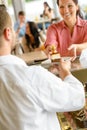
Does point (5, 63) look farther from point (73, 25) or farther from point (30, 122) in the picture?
point (73, 25)

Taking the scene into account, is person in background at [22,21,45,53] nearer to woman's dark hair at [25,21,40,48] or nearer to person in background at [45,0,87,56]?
woman's dark hair at [25,21,40,48]

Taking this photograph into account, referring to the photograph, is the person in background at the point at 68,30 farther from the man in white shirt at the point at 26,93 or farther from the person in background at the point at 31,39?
the person in background at the point at 31,39

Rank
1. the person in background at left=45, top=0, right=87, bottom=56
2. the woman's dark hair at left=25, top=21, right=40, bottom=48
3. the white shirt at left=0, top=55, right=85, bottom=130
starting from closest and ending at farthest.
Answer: the white shirt at left=0, top=55, right=85, bottom=130 → the person in background at left=45, top=0, right=87, bottom=56 → the woman's dark hair at left=25, top=21, right=40, bottom=48

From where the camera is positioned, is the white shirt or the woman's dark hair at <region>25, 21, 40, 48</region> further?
the woman's dark hair at <region>25, 21, 40, 48</region>

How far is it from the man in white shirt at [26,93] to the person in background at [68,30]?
1006mm

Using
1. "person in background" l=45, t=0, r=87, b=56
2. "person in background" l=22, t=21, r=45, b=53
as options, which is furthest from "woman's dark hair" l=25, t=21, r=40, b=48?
"person in background" l=45, t=0, r=87, b=56

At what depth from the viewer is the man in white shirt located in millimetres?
1011

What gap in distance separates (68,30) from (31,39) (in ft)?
10.2

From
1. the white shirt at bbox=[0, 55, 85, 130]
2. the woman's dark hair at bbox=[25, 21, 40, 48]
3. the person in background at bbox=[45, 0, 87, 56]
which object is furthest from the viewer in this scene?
the woman's dark hair at bbox=[25, 21, 40, 48]

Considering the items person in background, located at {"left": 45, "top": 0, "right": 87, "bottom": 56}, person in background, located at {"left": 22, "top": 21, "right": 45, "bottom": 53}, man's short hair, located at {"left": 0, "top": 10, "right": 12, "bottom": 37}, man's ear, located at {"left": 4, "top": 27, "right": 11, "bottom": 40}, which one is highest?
man's short hair, located at {"left": 0, "top": 10, "right": 12, "bottom": 37}

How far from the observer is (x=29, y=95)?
3.28 ft

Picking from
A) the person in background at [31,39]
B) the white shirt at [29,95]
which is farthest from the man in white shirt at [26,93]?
the person in background at [31,39]

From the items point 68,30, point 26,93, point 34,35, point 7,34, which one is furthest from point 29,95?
point 34,35

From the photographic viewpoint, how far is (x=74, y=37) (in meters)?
2.09
